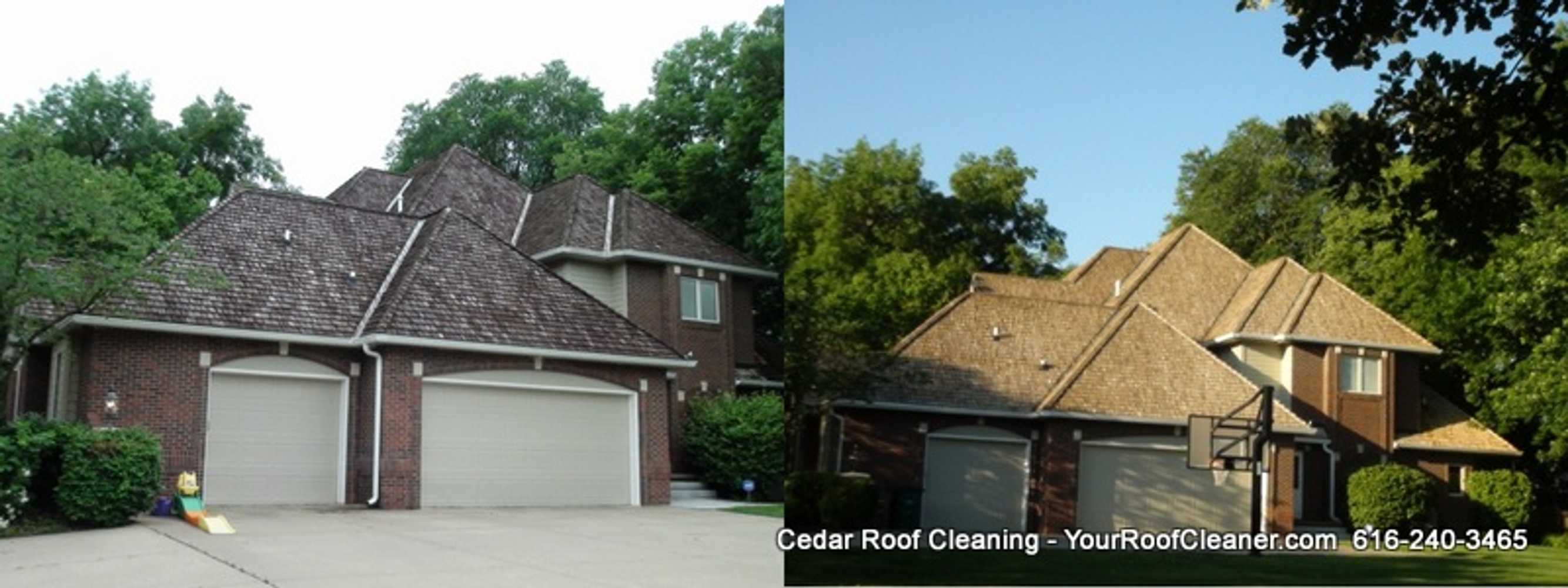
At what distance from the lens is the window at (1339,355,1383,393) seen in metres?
9.64

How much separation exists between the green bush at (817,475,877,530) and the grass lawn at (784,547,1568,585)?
17 cm

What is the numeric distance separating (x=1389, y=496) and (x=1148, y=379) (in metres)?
1.68

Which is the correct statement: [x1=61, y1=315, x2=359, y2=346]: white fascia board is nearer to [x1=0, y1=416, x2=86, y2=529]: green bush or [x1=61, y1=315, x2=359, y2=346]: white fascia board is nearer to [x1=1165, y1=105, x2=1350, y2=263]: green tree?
[x1=0, y1=416, x2=86, y2=529]: green bush

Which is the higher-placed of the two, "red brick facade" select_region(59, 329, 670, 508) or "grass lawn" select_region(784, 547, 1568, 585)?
"red brick facade" select_region(59, 329, 670, 508)

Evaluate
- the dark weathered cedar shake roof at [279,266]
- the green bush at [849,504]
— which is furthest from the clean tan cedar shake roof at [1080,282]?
the dark weathered cedar shake roof at [279,266]

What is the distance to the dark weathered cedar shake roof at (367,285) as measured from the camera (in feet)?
52.0

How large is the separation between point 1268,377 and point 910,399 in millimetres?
2517

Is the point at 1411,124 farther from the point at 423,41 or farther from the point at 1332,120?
the point at 423,41

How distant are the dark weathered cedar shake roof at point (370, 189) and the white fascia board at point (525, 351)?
7883 mm

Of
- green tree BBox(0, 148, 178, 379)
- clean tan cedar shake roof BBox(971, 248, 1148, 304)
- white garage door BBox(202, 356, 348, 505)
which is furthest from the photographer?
white garage door BBox(202, 356, 348, 505)

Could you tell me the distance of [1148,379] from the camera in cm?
923

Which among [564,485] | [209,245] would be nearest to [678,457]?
[564,485]

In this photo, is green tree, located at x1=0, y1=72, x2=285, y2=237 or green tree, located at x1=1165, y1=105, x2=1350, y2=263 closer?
green tree, located at x1=1165, y1=105, x2=1350, y2=263

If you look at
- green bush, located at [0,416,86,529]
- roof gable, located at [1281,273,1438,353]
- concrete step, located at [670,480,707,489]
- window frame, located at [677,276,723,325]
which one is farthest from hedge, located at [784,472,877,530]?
window frame, located at [677,276,723,325]
